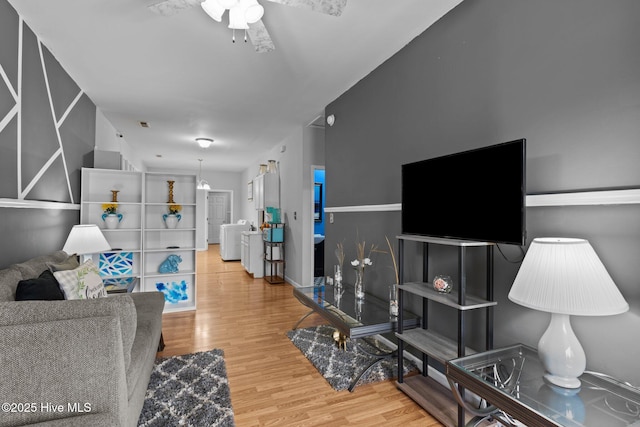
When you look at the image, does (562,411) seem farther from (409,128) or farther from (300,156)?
(300,156)

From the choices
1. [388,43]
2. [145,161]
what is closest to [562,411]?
[388,43]

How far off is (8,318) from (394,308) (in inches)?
86.4

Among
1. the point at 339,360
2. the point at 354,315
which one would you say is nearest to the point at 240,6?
the point at 354,315

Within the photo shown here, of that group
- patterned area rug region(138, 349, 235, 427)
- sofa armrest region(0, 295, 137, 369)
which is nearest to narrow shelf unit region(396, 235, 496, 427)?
patterned area rug region(138, 349, 235, 427)

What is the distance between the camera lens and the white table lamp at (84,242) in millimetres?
2805

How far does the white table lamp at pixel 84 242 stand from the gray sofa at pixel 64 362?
6.21 ft

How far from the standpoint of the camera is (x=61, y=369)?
1.16m

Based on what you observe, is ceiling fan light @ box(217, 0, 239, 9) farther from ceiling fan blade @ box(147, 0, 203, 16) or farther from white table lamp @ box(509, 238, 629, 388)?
white table lamp @ box(509, 238, 629, 388)

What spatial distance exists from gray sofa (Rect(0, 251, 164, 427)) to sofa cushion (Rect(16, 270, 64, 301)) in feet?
1.88

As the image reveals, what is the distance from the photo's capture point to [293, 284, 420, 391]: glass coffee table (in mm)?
2259

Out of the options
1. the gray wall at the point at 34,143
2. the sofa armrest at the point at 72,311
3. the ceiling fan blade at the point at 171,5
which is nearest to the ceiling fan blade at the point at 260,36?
the ceiling fan blade at the point at 171,5

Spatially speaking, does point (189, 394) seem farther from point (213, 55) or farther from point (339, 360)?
point (213, 55)

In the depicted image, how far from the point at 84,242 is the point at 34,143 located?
2.97 ft

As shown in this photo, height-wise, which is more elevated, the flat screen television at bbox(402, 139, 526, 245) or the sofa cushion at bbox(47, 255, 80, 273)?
the flat screen television at bbox(402, 139, 526, 245)
